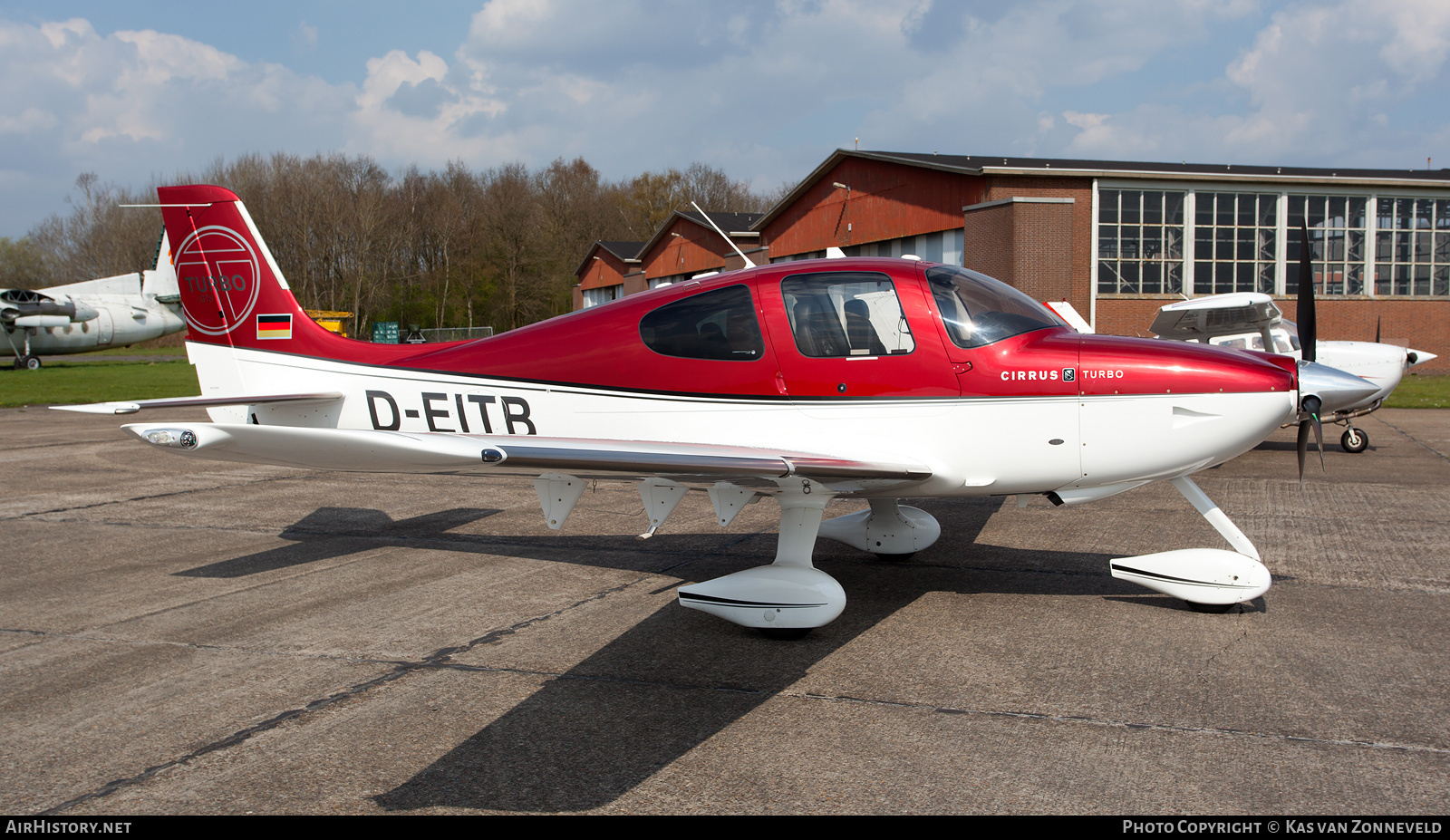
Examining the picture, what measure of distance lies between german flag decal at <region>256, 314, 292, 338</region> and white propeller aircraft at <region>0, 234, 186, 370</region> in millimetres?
32552

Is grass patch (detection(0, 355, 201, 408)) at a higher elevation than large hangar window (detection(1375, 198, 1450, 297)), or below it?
below

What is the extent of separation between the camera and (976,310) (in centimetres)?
518

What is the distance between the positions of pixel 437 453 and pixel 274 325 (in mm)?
4047

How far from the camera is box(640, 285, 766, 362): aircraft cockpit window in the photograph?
5.40 meters

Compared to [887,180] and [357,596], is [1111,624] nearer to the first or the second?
[357,596]

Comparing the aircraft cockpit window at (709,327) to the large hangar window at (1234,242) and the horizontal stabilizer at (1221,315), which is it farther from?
the large hangar window at (1234,242)

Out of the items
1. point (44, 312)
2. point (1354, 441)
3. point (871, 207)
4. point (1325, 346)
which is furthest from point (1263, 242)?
point (44, 312)

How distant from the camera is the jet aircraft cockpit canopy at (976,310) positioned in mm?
5137

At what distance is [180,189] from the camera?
7.20m

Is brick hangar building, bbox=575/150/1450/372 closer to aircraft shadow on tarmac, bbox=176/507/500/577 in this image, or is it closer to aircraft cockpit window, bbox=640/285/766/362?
aircraft shadow on tarmac, bbox=176/507/500/577

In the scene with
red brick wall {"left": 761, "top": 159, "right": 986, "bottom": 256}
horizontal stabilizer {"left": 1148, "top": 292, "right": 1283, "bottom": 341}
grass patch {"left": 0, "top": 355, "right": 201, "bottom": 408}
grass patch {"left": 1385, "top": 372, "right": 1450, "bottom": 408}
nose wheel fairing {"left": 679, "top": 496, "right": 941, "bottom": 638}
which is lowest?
grass patch {"left": 1385, "top": 372, "right": 1450, "bottom": 408}

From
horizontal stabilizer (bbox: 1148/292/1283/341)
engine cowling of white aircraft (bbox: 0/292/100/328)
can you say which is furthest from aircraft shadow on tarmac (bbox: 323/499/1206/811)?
engine cowling of white aircraft (bbox: 0/292/100/328)

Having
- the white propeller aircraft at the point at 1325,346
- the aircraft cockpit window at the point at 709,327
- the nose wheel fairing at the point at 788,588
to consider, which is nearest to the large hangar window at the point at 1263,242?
the white propeller aircraft at the point at 1325,346

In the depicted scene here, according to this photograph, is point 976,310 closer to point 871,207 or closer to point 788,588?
point 788,588
